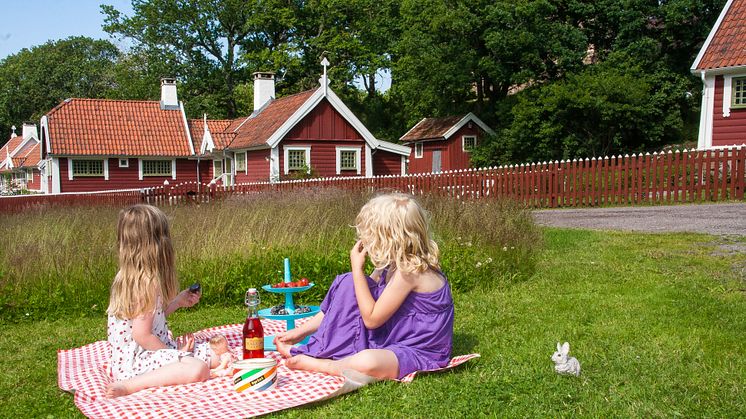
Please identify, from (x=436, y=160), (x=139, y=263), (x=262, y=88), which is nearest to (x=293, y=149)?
(x=262, y=88)

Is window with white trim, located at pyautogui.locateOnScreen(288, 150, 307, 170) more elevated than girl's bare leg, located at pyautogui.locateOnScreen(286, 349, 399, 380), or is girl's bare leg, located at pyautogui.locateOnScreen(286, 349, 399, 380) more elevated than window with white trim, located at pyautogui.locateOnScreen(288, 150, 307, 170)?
window with white trim, located at pyautogui.locateOnScreen(288, 150, 307, 170)

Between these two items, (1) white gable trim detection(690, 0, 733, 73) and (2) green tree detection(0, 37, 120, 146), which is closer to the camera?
(1) white gable trim detection(690, 0, 733, 73)

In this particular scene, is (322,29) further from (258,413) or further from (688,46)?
(258,413)

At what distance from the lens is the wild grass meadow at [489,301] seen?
157 inches

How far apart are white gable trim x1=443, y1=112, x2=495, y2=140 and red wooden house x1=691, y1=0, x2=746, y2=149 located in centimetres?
1556

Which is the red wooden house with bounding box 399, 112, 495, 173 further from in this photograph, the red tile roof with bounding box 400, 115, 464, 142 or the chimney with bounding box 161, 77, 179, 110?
the chimney with bounding box 161, 77, 179, 110

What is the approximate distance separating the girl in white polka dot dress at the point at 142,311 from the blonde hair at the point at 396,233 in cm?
137

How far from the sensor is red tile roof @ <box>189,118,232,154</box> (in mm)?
33688

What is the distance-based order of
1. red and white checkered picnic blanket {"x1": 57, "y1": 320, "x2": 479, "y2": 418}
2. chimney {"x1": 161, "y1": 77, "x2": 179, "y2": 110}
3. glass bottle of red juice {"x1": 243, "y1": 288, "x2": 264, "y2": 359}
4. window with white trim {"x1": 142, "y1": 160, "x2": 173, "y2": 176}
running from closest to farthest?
red and white checkered picnic blanket {"x1": 57, "y1": 320, "x2": 479, "y2": 418}, glass bottle of red juice {"x1": 243, "y1": 288, "x2": 264, "y2": 359}, window with white trim {"x1": 142, "y1": 160, "x2": 173, "y2": 176}, chimney {"x1": 161, "y1": 77, "x2": 179, "y2": 110}

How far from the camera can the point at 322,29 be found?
4753 cm

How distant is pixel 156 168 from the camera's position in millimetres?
34562

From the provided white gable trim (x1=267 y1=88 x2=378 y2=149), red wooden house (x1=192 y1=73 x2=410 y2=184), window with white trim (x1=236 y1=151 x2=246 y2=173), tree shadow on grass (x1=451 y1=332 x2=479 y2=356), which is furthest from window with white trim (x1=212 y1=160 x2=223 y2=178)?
tree shadow on grass (x1=451 y1=332 x2=479 y2=356)

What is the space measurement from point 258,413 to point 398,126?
1809 inches

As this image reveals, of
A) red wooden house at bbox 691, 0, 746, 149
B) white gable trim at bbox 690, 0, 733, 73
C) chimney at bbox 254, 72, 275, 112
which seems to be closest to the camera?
red wooden house at bbox 691, 0, 746, 149
